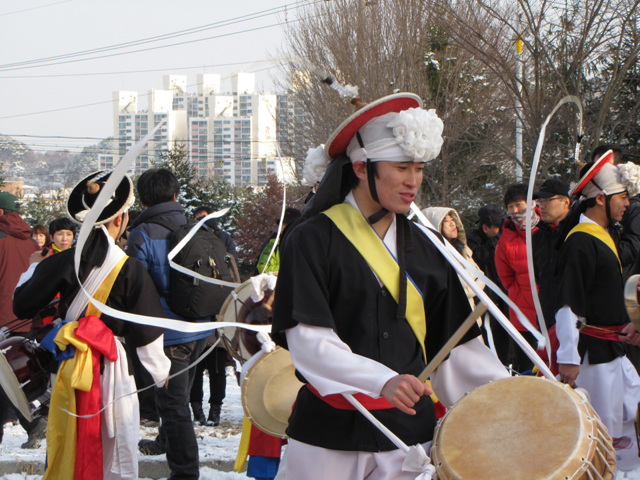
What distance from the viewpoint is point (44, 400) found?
498 centimetres

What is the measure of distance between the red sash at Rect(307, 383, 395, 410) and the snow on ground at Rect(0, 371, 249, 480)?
10.2ft

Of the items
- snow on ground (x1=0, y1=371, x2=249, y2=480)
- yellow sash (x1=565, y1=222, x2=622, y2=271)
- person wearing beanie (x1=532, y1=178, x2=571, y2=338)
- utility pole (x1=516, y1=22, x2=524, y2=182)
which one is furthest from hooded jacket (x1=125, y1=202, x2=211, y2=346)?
utility pole (x1=516, y1=22, x2=524, y2=182)

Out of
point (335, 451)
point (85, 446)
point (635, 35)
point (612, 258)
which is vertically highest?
point (635, 35)

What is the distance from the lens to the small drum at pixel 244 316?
4861 mm

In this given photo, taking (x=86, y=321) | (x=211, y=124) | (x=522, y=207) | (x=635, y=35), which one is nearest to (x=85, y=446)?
(x=86, y=321)

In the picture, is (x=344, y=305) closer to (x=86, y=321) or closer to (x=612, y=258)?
(x=86, y=321)

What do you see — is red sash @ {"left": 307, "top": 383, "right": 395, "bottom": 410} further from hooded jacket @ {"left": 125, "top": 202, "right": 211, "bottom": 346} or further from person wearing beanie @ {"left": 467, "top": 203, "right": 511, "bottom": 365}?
person wearing beanie @ {"left": 467, "top": 203, "right": 511, "bottom": 365}

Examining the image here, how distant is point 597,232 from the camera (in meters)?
4.81

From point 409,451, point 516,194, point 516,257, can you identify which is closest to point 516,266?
point 516,257

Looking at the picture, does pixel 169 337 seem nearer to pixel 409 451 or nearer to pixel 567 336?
pixel 567 336

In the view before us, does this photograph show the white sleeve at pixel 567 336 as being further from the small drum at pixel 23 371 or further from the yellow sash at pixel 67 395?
the small drum at pixel 23 371

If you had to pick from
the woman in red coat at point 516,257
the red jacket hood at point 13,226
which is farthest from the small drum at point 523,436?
the red jacket hood at point 13,226

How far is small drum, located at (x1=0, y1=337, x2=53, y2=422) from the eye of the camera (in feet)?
14.9

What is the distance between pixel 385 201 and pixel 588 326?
2397mm
